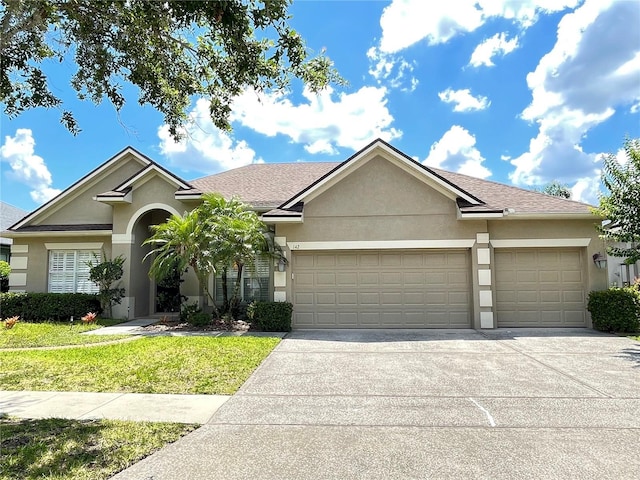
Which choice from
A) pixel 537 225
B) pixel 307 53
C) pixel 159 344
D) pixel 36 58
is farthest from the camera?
pixel 537 225

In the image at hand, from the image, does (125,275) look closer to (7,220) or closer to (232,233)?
(232,233)

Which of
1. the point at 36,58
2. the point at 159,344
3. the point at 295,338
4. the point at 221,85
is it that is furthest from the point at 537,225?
the point at 36,58

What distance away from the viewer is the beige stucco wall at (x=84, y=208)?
15.7 metres

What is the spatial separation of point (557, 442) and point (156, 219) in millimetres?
15165

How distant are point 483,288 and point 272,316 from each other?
638cm

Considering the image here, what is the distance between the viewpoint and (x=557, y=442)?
4359mm

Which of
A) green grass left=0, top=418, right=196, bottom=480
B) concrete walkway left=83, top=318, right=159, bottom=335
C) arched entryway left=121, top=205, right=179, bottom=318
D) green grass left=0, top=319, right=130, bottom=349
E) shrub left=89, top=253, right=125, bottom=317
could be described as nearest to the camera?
green grass left=0, top=418, right=196, bottom=480

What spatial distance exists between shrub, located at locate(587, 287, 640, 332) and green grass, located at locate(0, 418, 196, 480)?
11595 mm

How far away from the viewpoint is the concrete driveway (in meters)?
3.84

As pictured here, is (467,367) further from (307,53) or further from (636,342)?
(307,53)

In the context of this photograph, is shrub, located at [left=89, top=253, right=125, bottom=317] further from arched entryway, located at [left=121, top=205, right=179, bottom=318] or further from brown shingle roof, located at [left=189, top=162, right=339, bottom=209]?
brown shingle roof, located at [left=189, top=162, right=339, bottom=209]

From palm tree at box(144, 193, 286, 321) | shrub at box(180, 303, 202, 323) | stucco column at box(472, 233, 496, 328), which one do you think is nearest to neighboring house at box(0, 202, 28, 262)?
shrub at box(180, 303, 202, 323)

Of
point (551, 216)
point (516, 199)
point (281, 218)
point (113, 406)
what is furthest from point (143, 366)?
point (516, 199)

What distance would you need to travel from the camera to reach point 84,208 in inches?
623
